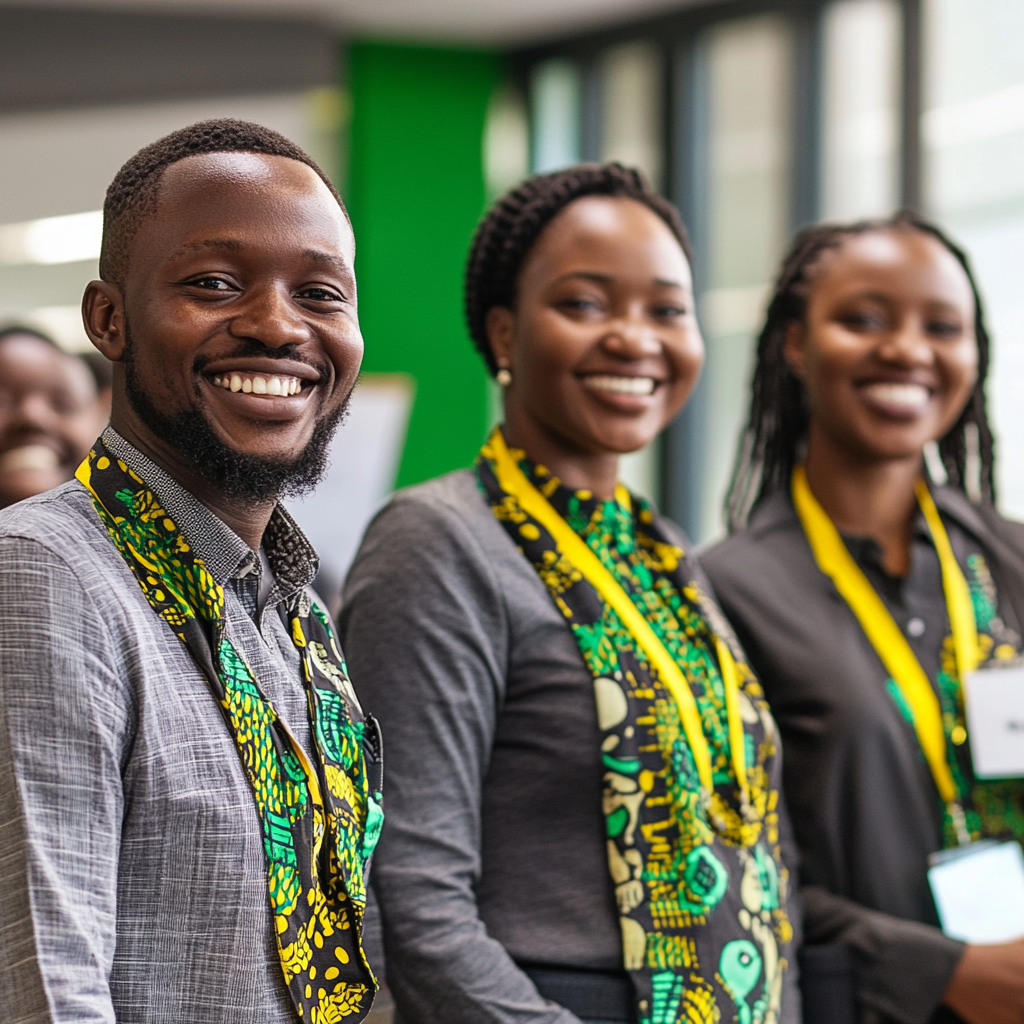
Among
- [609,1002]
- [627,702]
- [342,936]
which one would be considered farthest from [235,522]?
[609,1002]

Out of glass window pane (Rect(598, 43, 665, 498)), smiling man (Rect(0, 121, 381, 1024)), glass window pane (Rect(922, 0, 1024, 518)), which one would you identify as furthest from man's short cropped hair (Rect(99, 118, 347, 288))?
glass window pane (Rect(598, 43, 665, 498))

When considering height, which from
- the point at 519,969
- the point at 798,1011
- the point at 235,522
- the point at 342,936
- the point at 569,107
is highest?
the point at 569,107

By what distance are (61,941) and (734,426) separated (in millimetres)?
5512

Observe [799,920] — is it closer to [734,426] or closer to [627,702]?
[627,702]

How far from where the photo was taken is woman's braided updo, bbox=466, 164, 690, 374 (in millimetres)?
1814

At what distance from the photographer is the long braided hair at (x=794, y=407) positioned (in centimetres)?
239

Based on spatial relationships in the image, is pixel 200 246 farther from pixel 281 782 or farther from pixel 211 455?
Answer: pixel 281 782

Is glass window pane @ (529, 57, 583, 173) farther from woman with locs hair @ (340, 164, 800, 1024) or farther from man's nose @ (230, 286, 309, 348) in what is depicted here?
man's nose @ (230, 286, 309, 348)

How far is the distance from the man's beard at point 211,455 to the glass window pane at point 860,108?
4.82m

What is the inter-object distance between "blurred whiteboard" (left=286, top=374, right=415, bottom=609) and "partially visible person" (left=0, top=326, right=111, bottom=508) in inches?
97.7

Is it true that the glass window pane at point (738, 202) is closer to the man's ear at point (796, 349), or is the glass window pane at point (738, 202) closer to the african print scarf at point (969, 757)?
the man's ear at point (796, 349)

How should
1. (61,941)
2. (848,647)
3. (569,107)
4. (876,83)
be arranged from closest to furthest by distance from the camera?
(61,941)
(848,647)
(876,83)
(569,107)

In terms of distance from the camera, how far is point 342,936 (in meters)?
1.14

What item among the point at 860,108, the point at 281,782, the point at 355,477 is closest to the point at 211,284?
the point at 281,782
